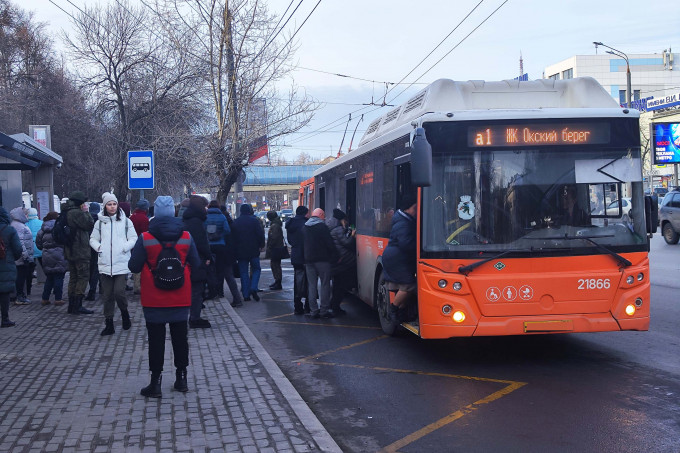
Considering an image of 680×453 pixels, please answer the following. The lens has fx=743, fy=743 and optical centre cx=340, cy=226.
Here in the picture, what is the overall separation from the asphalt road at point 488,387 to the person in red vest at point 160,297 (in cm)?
135

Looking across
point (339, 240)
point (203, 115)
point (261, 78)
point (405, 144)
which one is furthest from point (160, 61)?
point (405, 144)

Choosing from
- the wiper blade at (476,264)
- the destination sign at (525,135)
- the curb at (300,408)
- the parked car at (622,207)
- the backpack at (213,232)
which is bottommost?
the curb at (300,408)

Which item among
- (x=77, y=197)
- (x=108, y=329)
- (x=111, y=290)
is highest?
(x=77, y=197)

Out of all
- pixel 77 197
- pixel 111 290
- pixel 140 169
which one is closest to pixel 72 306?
pixel 77 197

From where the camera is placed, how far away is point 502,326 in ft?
24.7

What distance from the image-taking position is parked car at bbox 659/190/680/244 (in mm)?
25188

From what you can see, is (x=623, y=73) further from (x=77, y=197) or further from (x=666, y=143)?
(x=77, y=197)

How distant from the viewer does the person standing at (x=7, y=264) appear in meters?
10.2

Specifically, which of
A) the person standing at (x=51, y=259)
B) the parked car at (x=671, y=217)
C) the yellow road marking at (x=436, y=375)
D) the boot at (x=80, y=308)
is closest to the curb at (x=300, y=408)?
the yellow road marking at (x=436, y=375)

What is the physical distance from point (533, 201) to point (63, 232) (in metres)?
7.23

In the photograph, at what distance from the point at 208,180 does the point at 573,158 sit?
751 inches

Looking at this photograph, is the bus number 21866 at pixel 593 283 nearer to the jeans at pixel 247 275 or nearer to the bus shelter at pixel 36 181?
the jeans at pixel 247 275

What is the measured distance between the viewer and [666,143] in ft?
150

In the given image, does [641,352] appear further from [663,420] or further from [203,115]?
[203,115]
